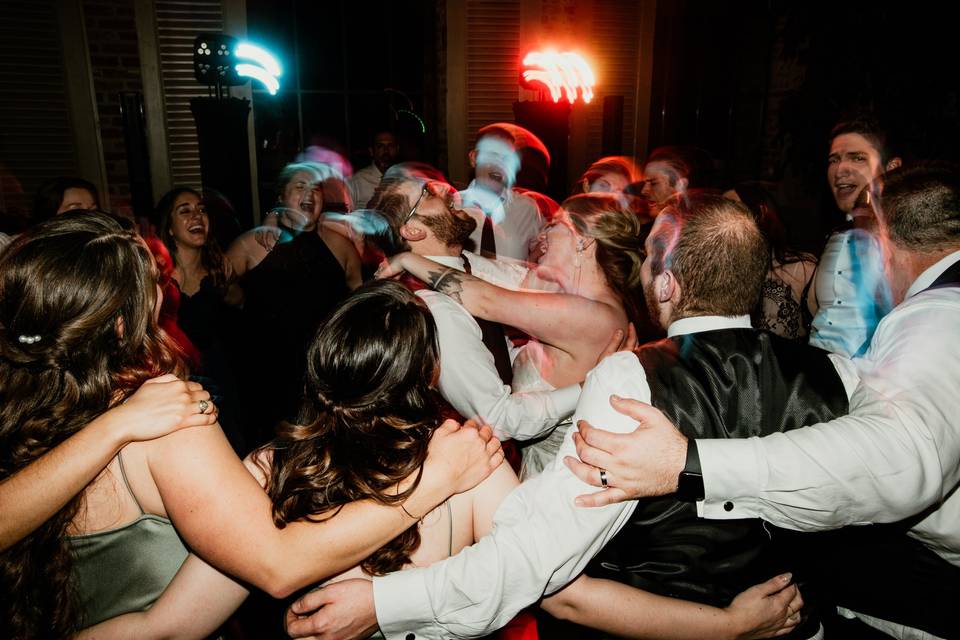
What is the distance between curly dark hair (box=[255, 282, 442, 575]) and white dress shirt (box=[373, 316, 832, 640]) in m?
0.09

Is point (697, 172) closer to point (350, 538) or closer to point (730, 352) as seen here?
point (730, 352)

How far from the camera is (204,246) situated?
348cm

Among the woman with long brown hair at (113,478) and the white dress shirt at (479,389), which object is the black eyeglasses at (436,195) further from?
the woman with long brown hair at (113,478)

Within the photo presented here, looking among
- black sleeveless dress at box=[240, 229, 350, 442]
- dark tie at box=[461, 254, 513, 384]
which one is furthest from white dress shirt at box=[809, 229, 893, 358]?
black sleeveless dress at box=[240, 229, 350, 442]

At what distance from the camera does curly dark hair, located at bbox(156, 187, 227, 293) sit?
3.41m

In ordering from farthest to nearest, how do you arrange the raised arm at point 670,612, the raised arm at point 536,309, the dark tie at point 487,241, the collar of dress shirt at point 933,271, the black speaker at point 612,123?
the black speaker at point 612,123
the dark tie at point 487,241
the raised arm at point 536,309
the collar of dress shirt at point 933,271
the raised arm at point 670,612

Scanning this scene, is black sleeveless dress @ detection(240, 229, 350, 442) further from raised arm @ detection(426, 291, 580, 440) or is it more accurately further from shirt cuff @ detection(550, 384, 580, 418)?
shirt cuff @ detection(550, 384, 580, 418)

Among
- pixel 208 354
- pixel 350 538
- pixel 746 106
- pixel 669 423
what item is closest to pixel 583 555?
pixel 669 423

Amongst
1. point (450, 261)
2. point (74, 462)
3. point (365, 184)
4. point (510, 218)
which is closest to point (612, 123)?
point (510, 218)

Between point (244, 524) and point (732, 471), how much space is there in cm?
91

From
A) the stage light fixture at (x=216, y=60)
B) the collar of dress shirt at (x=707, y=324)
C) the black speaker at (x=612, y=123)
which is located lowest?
the collar of dress shirt at (x=707, y=324)

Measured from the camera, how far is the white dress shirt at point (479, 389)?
2039mm

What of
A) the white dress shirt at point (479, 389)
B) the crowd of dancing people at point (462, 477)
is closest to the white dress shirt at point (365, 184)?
the white dress shirt at point (479, 389)

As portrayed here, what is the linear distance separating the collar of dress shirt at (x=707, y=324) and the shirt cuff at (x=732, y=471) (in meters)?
0.25
